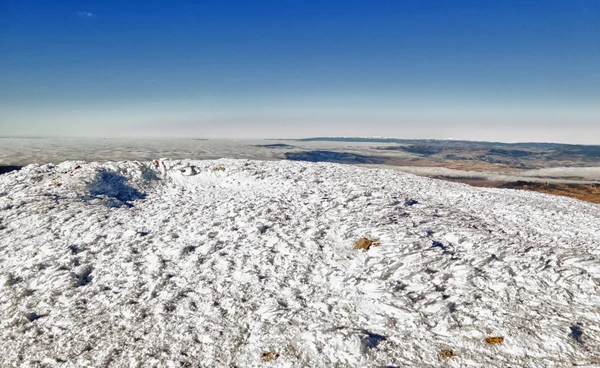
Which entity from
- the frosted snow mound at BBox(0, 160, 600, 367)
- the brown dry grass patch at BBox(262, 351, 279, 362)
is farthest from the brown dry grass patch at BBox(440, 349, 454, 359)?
the brown dry grass patch at BBox(262, 351, 279, 362)

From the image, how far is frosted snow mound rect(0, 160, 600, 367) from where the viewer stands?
7160 millimetres

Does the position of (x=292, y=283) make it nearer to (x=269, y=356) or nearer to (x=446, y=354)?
(x=269, y=356)

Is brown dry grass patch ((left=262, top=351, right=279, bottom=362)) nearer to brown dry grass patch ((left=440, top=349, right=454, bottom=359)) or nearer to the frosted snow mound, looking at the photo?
the frosted snow mound

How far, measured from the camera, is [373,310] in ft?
28.0

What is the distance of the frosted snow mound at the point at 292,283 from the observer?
7160mm

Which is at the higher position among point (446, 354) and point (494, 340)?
point (494, 340)

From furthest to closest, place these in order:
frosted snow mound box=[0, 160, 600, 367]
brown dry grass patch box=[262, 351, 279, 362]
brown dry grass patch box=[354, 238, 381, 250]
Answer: brown dry grass patch box=[354, 238, 381, 250]
frosted snow mound box=[0, 160, 600, 367]
brown dry grass patch box=[262, 351, 279, 362]

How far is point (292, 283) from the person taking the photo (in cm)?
979

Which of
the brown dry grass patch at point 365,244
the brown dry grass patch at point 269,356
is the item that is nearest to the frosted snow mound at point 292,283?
the brown dry grass patch at point 269,356

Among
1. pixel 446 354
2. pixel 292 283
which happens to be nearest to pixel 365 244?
pixel 292 283

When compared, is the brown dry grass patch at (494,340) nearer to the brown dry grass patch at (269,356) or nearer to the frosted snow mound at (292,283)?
the frosted snow mound at (292,283)

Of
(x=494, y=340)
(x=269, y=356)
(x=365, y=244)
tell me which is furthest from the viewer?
(x=365, y=244)

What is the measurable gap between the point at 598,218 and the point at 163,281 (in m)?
21.3

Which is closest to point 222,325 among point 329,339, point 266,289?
point 266,289
